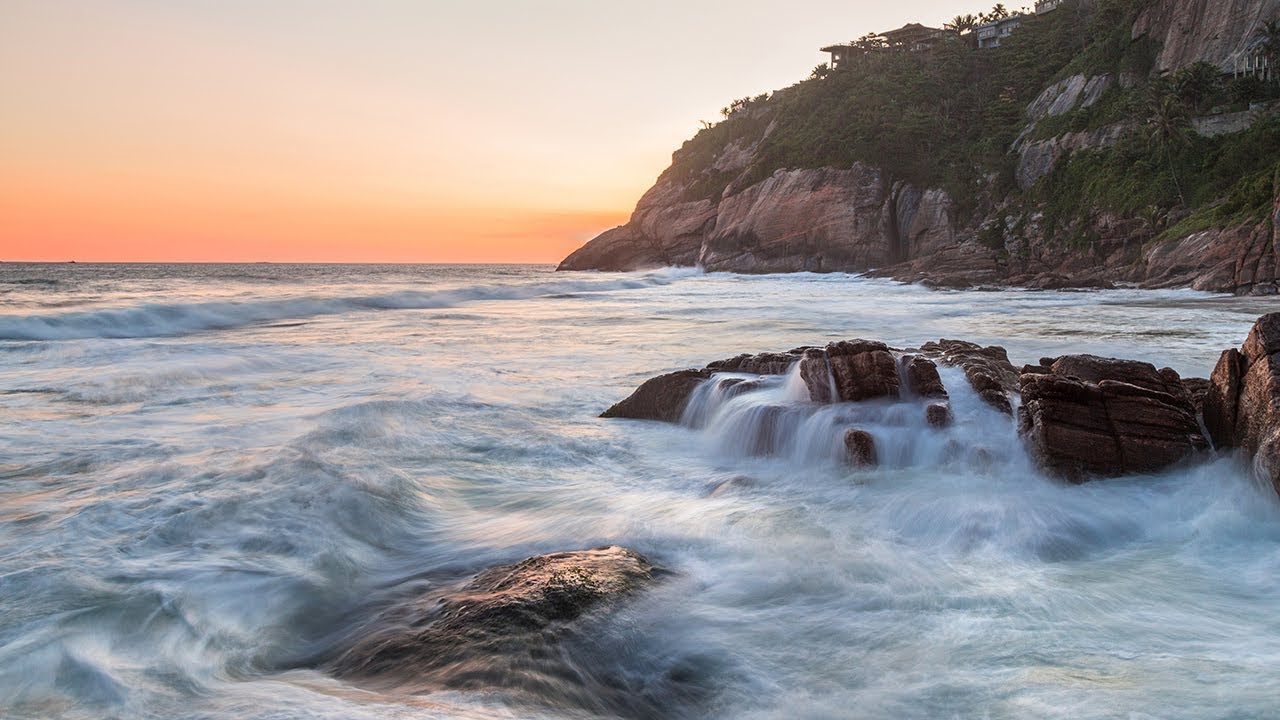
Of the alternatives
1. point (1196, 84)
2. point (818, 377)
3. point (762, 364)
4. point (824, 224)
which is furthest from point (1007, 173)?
point (818, 377)

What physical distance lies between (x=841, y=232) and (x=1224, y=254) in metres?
34.4

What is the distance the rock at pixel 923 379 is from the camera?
7316 mm

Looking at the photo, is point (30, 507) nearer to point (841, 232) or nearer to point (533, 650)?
point (533, 650)

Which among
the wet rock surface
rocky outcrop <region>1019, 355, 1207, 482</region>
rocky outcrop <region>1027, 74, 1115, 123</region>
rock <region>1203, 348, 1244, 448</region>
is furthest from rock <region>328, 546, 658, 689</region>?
rocky outcrop <region>1027, 74, 1115, 123</region>

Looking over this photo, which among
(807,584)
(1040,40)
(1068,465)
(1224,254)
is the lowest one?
(807,584)

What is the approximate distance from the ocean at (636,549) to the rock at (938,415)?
119 mm

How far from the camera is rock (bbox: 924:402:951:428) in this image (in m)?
6.82

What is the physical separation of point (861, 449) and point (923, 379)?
1197 millimetres

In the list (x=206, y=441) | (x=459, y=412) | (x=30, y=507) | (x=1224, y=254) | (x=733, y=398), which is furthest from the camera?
(x=1224, y=254)

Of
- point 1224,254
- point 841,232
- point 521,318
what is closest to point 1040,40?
point 841,232

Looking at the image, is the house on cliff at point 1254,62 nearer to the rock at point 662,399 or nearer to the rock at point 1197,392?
the rock at point 1197,392

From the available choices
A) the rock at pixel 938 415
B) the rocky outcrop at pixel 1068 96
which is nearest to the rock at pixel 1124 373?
the rock at pixel 938 415

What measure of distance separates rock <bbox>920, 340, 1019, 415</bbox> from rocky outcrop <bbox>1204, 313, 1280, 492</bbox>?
1.51m

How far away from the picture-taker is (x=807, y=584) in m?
4.61
